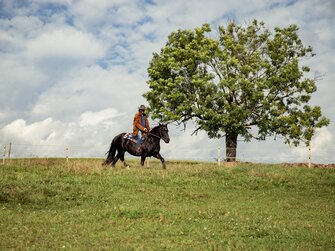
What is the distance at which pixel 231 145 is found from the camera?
1375 inches

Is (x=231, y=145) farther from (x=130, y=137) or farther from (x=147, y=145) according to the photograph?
(x=130, y=137)

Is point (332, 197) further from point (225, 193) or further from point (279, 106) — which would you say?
point (279, 106)

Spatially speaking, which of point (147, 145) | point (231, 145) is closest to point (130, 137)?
point (147, 145)

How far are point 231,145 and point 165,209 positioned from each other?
2188cm

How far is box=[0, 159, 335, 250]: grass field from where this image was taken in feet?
32.1

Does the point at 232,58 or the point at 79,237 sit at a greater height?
the point at 232,58

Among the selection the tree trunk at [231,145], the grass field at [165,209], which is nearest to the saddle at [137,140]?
the grass field at [165,209]

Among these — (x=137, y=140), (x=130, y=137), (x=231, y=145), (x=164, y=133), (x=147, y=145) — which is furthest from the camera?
(x=231, y=145)

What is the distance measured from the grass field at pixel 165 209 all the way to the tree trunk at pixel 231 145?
35.3 ft

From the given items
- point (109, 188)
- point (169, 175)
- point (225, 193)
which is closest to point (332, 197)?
point (225, 193)

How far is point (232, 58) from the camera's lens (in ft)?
111

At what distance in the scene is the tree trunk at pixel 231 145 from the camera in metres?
34.7

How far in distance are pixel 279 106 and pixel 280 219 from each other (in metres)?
21.9

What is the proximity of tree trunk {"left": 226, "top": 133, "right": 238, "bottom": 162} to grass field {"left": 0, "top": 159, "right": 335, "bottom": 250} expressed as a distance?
35.3ft
